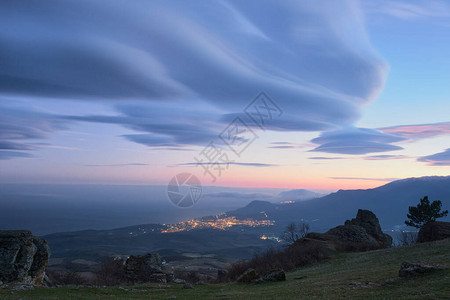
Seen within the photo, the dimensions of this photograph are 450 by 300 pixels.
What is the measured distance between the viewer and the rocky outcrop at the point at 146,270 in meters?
48.9

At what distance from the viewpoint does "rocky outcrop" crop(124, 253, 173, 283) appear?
48.9 metres

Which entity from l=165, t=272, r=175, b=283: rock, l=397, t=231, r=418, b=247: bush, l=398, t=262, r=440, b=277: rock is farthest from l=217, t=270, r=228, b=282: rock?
l=397, t=231, r=418, b=247: bush

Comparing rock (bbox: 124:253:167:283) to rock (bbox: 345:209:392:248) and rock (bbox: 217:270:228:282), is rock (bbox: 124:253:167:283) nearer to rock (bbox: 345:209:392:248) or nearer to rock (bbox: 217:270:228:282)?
rock (bbox: 217:270:228:282)

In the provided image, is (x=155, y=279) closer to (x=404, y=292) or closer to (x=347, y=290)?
(x=347, y=290)

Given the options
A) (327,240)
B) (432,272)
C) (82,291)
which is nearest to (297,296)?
(432,272)

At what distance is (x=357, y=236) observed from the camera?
70.2 meters

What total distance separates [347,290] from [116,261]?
52777mm

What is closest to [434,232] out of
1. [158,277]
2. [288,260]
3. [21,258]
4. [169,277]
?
[288,260]

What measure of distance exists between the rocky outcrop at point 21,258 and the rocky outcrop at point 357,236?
4769 cm

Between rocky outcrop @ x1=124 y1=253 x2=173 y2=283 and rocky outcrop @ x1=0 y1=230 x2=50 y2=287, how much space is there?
1783cm

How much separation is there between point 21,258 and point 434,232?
6097 centimetres

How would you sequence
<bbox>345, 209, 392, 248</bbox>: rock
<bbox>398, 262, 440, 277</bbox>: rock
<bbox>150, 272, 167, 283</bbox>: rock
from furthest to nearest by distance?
<bbox>345, 209, 392, 248</bbox>: rock
<bbox>150, 272, 167, 283</bbox>: rock
<bbox>398, 262, 440, 277</bbox>: rock

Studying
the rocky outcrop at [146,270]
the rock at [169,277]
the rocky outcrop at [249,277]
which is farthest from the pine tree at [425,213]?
the rocky outcrop at [146,270]

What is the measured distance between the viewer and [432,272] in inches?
834
